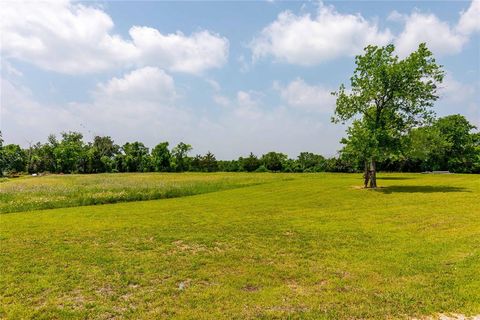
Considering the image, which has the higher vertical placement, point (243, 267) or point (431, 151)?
point (431, 151)

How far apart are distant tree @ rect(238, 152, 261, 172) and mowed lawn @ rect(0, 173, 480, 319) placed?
7546cm

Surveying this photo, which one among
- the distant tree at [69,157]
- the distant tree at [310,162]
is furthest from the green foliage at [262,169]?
the distant tree at [69,157]

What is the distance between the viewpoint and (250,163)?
95.1 metres

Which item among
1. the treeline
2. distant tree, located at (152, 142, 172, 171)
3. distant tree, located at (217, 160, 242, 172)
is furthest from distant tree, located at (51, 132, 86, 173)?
distant tree, located at (217, 160, 242, 172)

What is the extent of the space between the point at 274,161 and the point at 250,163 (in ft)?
23.7

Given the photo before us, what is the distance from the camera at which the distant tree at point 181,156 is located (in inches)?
3949

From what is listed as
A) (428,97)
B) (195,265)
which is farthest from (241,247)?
(428,97)

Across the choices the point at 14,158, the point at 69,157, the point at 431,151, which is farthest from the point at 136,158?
the point at 431,151

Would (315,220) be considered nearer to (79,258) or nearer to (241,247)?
(241,247)

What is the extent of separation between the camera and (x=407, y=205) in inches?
904

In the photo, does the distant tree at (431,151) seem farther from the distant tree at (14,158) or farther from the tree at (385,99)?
the distant tree at (14,158)

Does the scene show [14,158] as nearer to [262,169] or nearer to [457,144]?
[262,169]

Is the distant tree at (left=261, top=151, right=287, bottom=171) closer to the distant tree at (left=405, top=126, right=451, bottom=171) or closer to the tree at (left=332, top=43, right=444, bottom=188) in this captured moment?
the distant tree at (left=405, top=126, right=451, bottom=171)

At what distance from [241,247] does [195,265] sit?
8.79 ft
